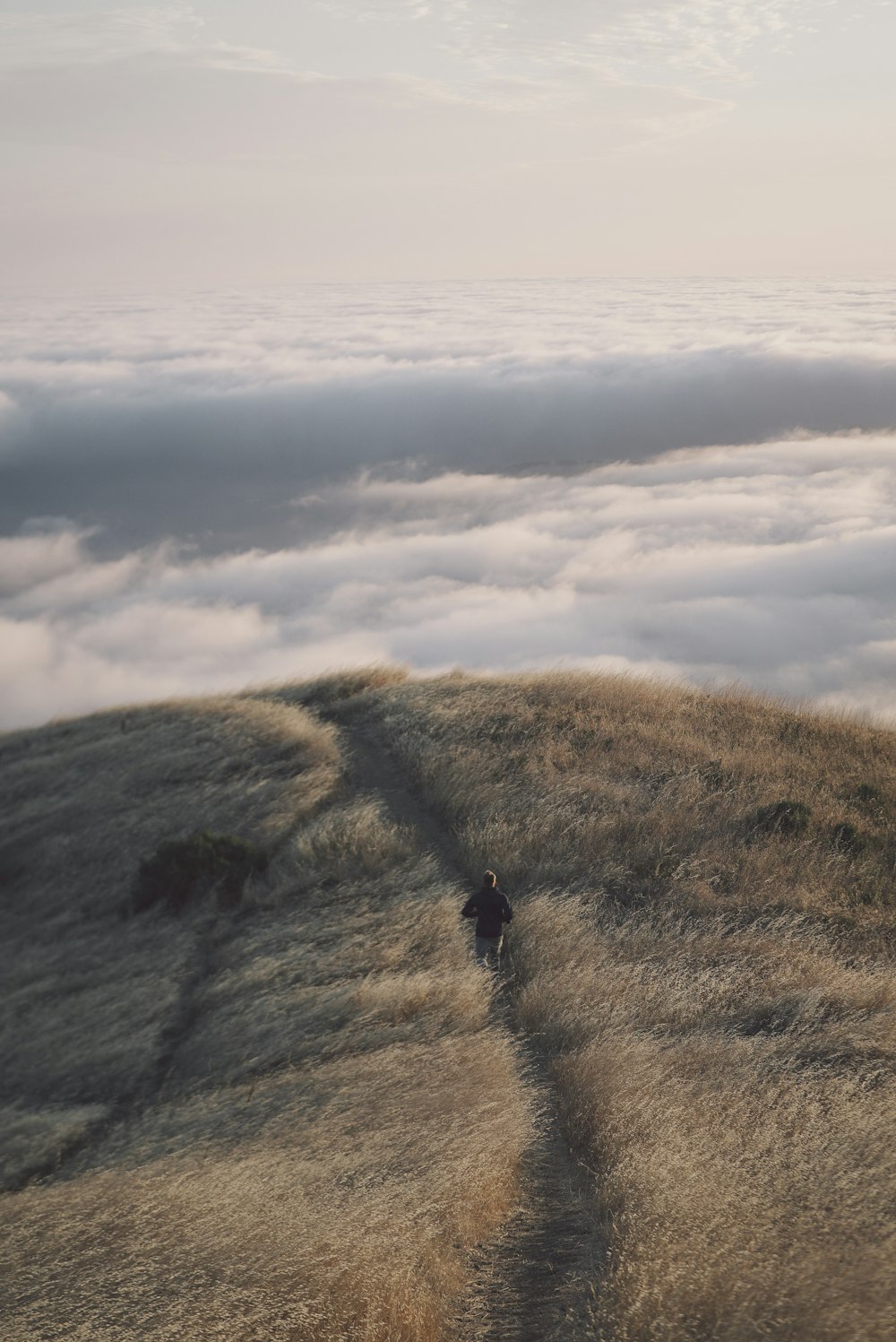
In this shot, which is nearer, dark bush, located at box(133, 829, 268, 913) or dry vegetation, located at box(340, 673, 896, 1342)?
dry vegetation, located at box(340, 673, 896, 1342)

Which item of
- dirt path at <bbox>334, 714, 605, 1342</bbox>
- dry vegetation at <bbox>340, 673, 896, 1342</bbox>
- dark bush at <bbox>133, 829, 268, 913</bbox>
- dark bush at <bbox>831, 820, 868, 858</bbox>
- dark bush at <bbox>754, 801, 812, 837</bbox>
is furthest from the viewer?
dark bush at <bbox>133, 829, 268, 913</bbox>

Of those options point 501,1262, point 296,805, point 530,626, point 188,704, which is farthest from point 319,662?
point 501,1262

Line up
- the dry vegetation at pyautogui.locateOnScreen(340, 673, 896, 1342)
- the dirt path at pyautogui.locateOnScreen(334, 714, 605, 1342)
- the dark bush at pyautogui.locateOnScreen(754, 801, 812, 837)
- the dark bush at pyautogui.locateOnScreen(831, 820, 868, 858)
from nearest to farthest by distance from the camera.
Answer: the dry vegetation at pyautogui.locateOnScreen(340, 673, 896, 1342), the dirt path at pyautogui.locateOnScreen(334, 714, 605, 1342), the dark bush at pyautogui.locateOnScreen(831, 820, 868, 858), the dark bush at pyautogui.locateOnScreen(754, 801, 812, 837)

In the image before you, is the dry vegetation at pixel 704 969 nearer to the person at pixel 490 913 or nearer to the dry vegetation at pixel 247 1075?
the person at pixel 490 913

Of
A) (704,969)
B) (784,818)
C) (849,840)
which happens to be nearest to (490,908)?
(704,969)

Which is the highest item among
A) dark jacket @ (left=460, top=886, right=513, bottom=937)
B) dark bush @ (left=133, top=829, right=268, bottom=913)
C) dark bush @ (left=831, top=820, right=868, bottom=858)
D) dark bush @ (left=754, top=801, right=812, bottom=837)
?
dark jacket @ (left=460, top=886, right=513, bottom=937)

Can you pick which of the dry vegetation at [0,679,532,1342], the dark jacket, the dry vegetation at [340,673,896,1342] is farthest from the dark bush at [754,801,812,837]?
the dark jacket

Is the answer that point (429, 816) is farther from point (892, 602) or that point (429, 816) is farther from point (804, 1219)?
point (892, 602)

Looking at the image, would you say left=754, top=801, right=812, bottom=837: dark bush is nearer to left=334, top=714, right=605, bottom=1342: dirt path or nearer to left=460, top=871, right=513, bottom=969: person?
left=460, top=871, right=513, bottom=969: person

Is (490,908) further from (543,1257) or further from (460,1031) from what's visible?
Answer: (543,1257)
